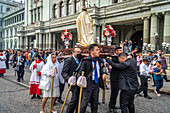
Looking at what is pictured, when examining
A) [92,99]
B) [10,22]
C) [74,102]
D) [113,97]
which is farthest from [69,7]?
[10,22]

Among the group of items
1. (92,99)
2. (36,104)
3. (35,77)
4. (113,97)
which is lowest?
(36,104)

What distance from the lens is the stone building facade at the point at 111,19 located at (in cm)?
1538

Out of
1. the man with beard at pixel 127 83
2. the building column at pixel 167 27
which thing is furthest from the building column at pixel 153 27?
the man with beard at pixel 127 83

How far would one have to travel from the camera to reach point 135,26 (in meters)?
20.6

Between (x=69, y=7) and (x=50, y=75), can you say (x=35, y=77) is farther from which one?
(x=69, y=7)

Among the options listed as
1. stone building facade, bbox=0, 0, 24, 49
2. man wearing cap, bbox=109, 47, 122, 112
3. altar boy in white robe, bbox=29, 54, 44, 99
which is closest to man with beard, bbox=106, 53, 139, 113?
man wearing cap, bbox=109, 47, 122, 112

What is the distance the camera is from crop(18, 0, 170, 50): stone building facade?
1538cm

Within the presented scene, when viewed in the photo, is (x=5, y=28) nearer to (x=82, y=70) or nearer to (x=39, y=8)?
(x=39, y=8)

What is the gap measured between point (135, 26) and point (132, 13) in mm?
3621

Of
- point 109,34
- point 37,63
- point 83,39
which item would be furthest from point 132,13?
point 37,63

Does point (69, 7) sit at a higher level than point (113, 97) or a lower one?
higher

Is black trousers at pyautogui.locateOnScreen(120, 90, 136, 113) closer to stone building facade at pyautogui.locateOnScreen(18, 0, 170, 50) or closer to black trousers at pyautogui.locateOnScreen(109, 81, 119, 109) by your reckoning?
black trousers at pyautogui.locateOnScreen(109, 81, 119, 109)

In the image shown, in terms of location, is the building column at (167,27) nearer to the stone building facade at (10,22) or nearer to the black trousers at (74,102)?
the black trousers at (74,102)

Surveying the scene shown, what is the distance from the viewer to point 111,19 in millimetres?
19578
